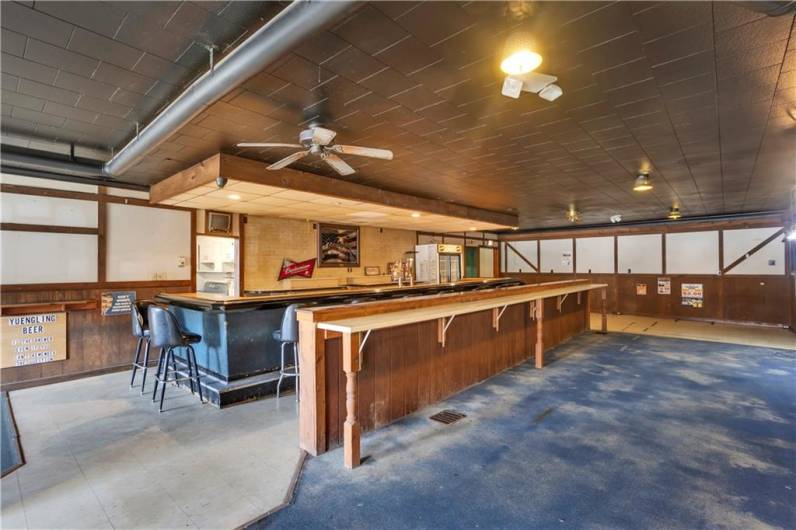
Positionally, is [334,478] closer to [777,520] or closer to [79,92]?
[777,520]

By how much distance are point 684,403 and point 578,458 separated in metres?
1.96

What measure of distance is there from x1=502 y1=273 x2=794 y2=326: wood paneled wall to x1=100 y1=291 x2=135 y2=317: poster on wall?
11657 mm

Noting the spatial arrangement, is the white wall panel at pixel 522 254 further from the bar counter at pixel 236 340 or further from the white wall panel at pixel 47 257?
the white wall panel at pixel 47 257

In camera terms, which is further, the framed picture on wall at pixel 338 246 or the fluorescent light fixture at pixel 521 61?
the framed picture on wall at pixel 338 246

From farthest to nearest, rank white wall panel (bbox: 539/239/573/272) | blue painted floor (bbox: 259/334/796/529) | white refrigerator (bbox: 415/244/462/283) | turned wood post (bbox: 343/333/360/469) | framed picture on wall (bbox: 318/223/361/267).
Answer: white wall panel (bbox: 539/239/573/272), white refrigerator (bbox: 415/244/462/283), framed picture on wall (bbox: 318/223/361/267), turned wood post (bbox: 343/333/360/469), blue painted floor (bbox: 259/334/796/529)

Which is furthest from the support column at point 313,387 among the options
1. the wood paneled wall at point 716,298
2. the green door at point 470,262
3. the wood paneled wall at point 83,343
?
the wood paneled wall at point 716,298

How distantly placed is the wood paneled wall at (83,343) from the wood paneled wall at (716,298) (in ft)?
38.2

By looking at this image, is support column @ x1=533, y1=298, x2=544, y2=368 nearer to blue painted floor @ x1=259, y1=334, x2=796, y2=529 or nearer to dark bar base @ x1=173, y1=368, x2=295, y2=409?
blue painted floor @ x1=259, y1=334, x2=796, y2=529

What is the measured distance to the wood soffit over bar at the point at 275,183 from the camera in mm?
4180

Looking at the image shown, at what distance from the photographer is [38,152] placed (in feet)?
13.1

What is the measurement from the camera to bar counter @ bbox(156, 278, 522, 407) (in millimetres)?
4139

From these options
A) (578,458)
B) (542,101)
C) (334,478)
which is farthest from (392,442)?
(542,101)

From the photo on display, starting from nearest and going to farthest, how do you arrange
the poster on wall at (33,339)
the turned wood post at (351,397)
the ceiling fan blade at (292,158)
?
1. the turned wood post at (351,397)
2. the ceiling fan blade at (292,158)
3. the poster on wall at (33,339)

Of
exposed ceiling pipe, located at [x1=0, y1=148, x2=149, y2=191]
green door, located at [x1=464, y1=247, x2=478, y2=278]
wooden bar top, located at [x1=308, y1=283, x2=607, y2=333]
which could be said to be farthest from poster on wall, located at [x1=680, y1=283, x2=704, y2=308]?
exposed ceiling pipe, located at [x1=0, y1=148, x2=149, y2=191]
